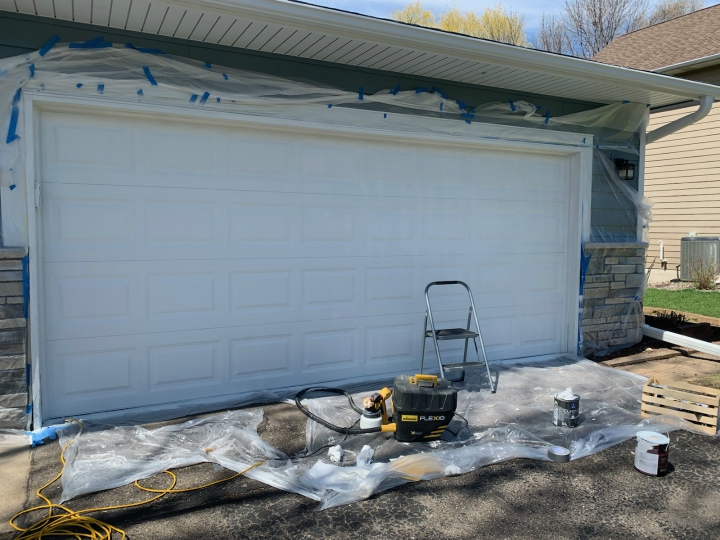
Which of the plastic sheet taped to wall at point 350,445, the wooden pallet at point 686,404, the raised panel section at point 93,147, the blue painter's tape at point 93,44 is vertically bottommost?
the plastic sheet taped to wall at point 350,445

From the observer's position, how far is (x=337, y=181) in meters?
4.51

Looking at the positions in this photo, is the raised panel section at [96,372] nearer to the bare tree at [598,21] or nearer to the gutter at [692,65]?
the gutter at [692,65]

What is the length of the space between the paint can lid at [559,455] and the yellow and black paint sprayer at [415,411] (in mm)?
609

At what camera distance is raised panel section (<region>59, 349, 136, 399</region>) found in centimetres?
371

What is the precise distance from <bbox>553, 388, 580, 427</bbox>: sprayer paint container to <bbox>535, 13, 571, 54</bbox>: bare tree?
21078 millimetres

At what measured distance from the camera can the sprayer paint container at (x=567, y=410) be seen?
3.65 meters

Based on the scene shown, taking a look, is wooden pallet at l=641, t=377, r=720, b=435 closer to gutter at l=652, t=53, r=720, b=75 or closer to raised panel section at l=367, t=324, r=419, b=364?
raised panel section at l=367, t=324, r=419, b=364

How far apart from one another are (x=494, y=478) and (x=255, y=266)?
224cm

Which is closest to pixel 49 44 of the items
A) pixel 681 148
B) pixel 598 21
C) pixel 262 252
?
pixel 262 252

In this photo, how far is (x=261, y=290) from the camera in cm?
427

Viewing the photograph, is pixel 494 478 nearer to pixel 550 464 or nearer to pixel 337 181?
pixel 550 464

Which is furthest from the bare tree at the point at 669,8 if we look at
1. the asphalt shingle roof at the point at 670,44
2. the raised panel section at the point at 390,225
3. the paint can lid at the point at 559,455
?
the paint can lid at the point at 559,455

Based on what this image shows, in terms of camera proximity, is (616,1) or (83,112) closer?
(83,112)

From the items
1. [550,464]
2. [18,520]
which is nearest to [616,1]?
[550,464]
